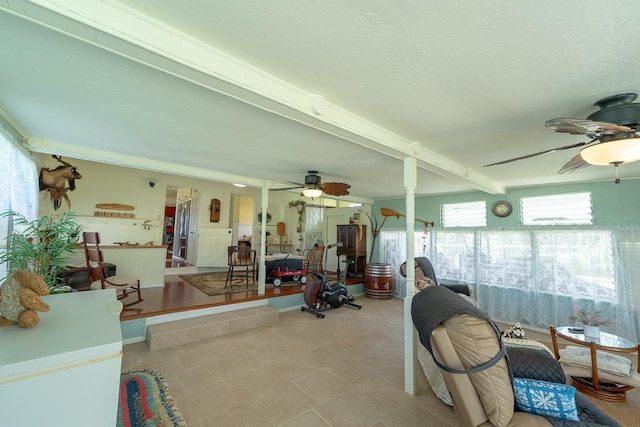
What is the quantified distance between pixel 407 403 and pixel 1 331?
2.72 meters

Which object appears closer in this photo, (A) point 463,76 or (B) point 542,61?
(B) point 542,61

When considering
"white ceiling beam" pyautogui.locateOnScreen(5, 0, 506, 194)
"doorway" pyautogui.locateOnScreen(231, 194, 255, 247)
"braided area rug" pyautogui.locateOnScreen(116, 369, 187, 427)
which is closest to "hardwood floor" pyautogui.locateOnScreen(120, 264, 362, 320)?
"braided area rug" pyautogui.locateOnScreen(116, 369, 187, 427)

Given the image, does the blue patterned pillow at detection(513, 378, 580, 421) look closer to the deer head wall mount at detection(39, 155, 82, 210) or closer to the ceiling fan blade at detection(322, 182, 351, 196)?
the ceiling fan blade at detection(322, 182, 351, 196)

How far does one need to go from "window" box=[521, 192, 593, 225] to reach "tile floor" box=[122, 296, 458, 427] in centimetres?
330

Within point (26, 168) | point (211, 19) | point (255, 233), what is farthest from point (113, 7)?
point (255, 233)

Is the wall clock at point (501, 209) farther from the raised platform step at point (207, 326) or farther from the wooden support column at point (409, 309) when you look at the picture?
the raised platform step at point (207, 326)

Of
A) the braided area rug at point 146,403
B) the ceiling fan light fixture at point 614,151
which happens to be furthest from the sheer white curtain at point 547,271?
the braided area rug at point 146,403

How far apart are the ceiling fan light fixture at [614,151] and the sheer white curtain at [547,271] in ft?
10.4

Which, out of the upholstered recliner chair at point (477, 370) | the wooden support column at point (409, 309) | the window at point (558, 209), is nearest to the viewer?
the upholstered recliner chair at point (477, 370)

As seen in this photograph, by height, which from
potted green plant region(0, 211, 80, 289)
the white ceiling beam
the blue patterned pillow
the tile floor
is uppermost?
the white ceiling beam

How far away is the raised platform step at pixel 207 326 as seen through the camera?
3239 mm

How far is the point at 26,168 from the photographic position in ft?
9.31

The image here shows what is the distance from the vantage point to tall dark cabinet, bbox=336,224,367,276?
6957 mm

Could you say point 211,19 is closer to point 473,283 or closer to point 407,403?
point 407,403
